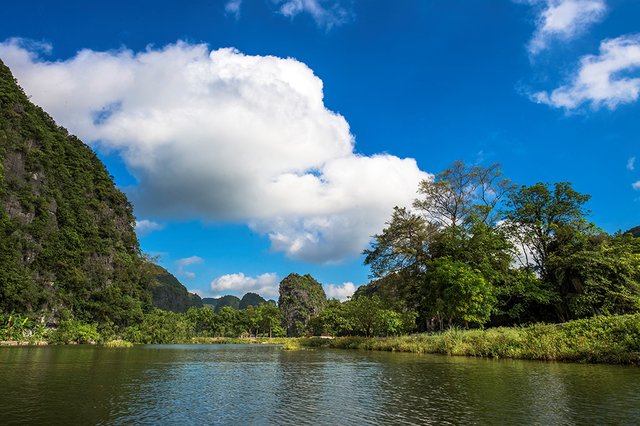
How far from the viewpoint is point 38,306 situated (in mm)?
75562

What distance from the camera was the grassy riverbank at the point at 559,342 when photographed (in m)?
24.9

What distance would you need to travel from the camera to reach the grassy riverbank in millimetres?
24875

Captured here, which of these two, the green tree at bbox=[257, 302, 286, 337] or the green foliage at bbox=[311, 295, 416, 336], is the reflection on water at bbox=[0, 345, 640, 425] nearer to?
the green foliage at bbox=[311, 295, 416, 336]

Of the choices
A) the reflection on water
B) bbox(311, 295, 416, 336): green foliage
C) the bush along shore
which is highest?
bbox(311, 295, 416, 336): green foliage

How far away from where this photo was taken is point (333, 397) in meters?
15.9

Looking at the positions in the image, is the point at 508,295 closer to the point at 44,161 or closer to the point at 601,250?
the point at 601,250

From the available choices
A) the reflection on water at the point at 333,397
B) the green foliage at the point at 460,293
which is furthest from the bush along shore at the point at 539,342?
the reflection on water at the point at 333,397

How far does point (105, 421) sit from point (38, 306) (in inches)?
3150

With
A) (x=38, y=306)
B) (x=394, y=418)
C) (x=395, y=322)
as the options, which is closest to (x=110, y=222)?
(x=38, y=306)

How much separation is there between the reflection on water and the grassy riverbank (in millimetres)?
2676

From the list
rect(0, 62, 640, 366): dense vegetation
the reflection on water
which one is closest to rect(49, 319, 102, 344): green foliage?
rect(0, 62, 640, 366): dense vegetation

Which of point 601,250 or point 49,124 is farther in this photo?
point 49,124

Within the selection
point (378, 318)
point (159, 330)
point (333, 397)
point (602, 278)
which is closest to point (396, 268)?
point (378, 318)

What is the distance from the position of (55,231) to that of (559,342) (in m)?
94.1
